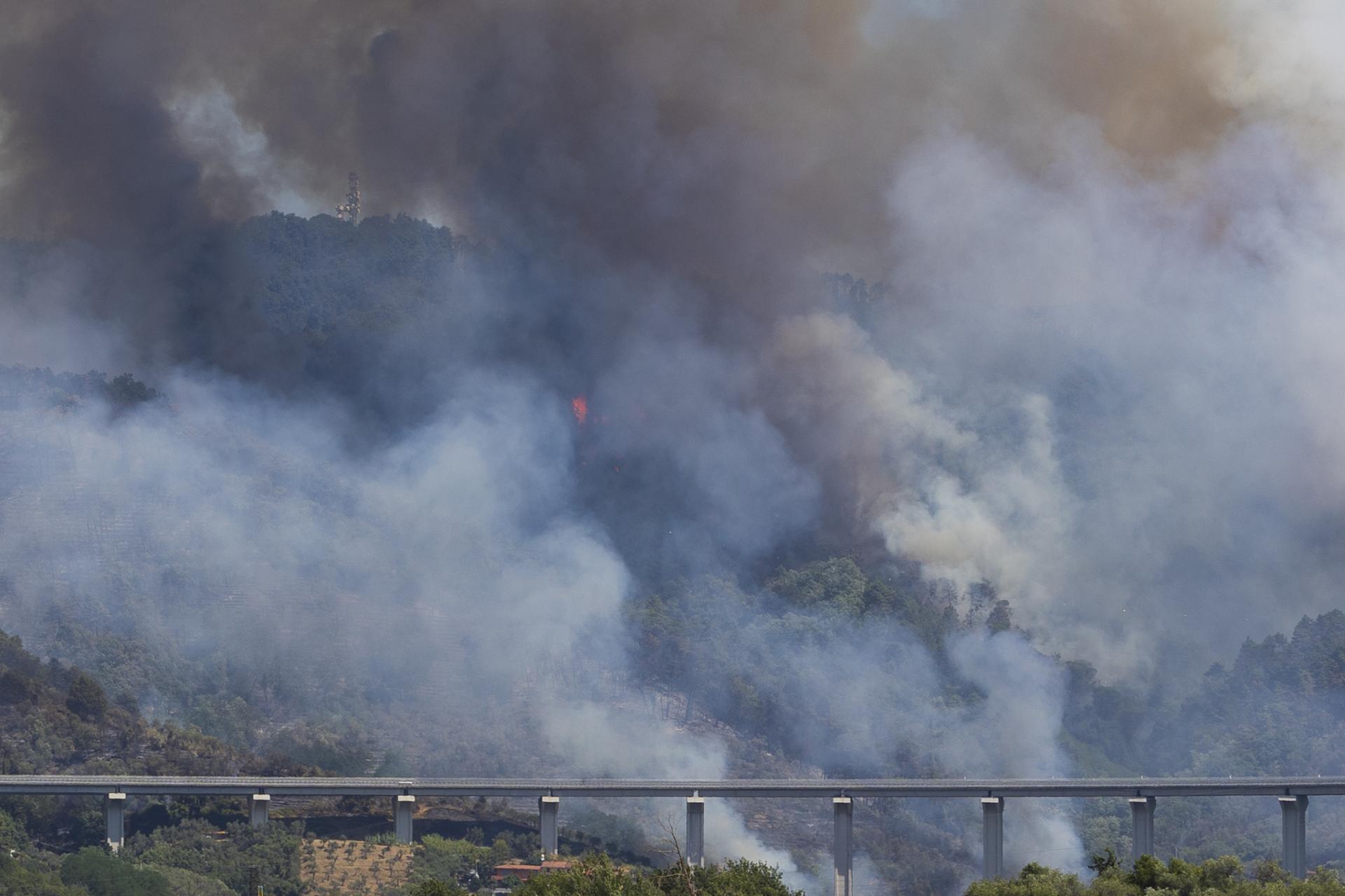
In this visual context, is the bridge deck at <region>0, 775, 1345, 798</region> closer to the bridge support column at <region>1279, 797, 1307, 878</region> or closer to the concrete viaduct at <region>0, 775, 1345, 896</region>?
the concrete viaduct at <region>0, 775, 1345, 896</region>

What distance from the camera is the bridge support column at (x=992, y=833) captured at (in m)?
88.0

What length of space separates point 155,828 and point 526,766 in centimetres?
2042

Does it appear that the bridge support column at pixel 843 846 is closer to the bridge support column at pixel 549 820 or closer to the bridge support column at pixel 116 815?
the bridge support column at pixel 549 820

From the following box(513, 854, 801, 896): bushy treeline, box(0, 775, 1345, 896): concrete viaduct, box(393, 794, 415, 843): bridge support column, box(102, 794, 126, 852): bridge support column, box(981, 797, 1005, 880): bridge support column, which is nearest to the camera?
box(513, 854, 801, 896): bushy treeline

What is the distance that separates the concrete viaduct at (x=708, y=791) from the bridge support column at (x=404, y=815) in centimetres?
3

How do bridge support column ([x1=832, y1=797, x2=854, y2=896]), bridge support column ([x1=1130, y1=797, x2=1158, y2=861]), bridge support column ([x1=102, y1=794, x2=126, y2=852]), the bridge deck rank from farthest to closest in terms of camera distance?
bridge support column ([x1=1130, y1=797, x2=1158, y2=861]) → bridge support column ([x1=832, y1=797, x2=854, y2=896]) → the bridge deck → bridge support column ([x1=102, y1=794, x2=126, y2=852])

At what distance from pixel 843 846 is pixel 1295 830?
68.3ft

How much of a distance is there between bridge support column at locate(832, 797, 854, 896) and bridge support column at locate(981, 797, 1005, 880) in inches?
226

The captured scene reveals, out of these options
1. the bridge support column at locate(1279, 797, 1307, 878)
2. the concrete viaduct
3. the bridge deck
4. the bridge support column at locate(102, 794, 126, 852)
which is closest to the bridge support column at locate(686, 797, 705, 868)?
the concrete viaduct

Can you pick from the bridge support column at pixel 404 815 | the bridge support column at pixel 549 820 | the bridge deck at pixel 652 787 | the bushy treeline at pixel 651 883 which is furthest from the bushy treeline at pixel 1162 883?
the bridge support column at pixel 404 815

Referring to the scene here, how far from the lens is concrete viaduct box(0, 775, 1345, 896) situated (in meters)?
83.9

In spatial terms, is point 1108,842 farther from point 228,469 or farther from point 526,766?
point 228,469

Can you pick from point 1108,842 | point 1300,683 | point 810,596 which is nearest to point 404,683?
point 810,596

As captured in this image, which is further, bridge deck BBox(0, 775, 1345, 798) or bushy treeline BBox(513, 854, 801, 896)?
bridge deck BBox(0, 775, 1345, 798)
